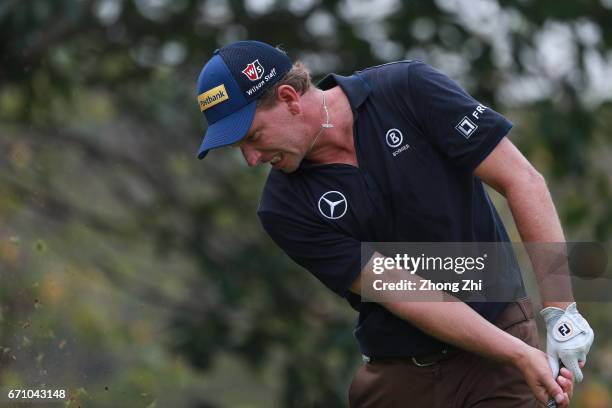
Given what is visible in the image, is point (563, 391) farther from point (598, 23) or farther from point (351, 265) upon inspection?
point (598, 23)

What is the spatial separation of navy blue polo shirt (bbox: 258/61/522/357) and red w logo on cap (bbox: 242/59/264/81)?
366mm

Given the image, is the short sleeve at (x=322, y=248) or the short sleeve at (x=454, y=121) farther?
the short sleeve at (x=322, y=248)

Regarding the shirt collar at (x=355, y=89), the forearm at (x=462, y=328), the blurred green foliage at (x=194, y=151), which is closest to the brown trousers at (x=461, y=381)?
the forearm at (x=462, y=328)

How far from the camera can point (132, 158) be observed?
12.4 metres

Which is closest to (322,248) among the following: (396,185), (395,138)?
(396,185)

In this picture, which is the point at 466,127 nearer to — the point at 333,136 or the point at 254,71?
the point at 333,136

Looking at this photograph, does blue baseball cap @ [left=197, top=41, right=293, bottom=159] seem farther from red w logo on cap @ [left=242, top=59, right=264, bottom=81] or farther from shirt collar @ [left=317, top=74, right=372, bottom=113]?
shirt collar @ [left=317, top=74, right=372, bottom=113]

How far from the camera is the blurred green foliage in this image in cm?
939

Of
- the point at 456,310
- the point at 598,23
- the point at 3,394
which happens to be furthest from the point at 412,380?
the point at 598,23

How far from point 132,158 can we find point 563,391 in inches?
345

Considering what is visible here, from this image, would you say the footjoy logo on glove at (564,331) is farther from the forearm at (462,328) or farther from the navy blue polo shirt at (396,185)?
the navy blue polo shirt at (396,185)

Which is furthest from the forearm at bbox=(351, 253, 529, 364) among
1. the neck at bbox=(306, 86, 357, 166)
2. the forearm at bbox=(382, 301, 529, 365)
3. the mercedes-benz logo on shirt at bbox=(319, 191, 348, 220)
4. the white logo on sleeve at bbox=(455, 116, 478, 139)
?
the white logo on sleeve at bbox=(455, 116, 478, 139)

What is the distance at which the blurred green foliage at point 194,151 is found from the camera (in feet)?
30.8

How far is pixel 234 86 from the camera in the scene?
176 inches
